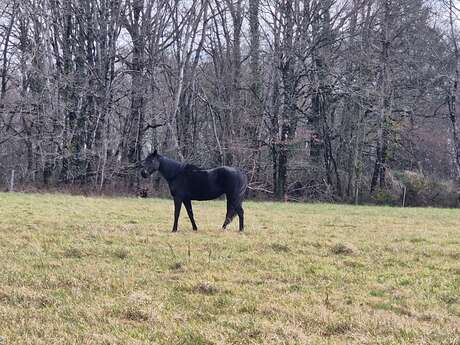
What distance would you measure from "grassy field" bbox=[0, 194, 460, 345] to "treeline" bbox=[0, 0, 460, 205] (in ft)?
63.0

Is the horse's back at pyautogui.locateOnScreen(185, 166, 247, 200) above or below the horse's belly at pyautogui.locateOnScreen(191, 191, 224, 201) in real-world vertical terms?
above

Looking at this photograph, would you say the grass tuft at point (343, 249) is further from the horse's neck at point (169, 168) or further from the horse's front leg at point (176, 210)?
the horse's neck at point (169, 168)

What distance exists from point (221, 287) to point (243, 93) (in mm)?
28439

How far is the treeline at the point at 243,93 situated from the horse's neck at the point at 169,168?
57.9 feet

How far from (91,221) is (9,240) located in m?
3.93

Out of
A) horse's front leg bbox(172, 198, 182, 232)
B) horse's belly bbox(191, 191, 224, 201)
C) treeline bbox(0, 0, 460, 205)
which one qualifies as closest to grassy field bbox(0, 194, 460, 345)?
horse's front leg bbox(172, 198, 182, 232)

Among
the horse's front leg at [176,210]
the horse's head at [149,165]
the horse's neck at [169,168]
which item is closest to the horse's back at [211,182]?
the horse's neck at [169,168]

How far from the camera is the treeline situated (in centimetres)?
3130

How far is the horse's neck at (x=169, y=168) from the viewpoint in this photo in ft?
42.8

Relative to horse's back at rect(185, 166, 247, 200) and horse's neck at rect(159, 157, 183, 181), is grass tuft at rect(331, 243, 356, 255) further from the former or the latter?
horse's neck at rect(159, 157, 183, 181)

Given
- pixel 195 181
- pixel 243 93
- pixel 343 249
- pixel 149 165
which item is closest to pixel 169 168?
pixel 149 165

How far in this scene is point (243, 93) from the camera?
3478 centimetres

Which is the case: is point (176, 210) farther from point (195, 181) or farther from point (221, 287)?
point (221, 287)

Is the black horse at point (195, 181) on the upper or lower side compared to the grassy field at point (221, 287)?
upper
